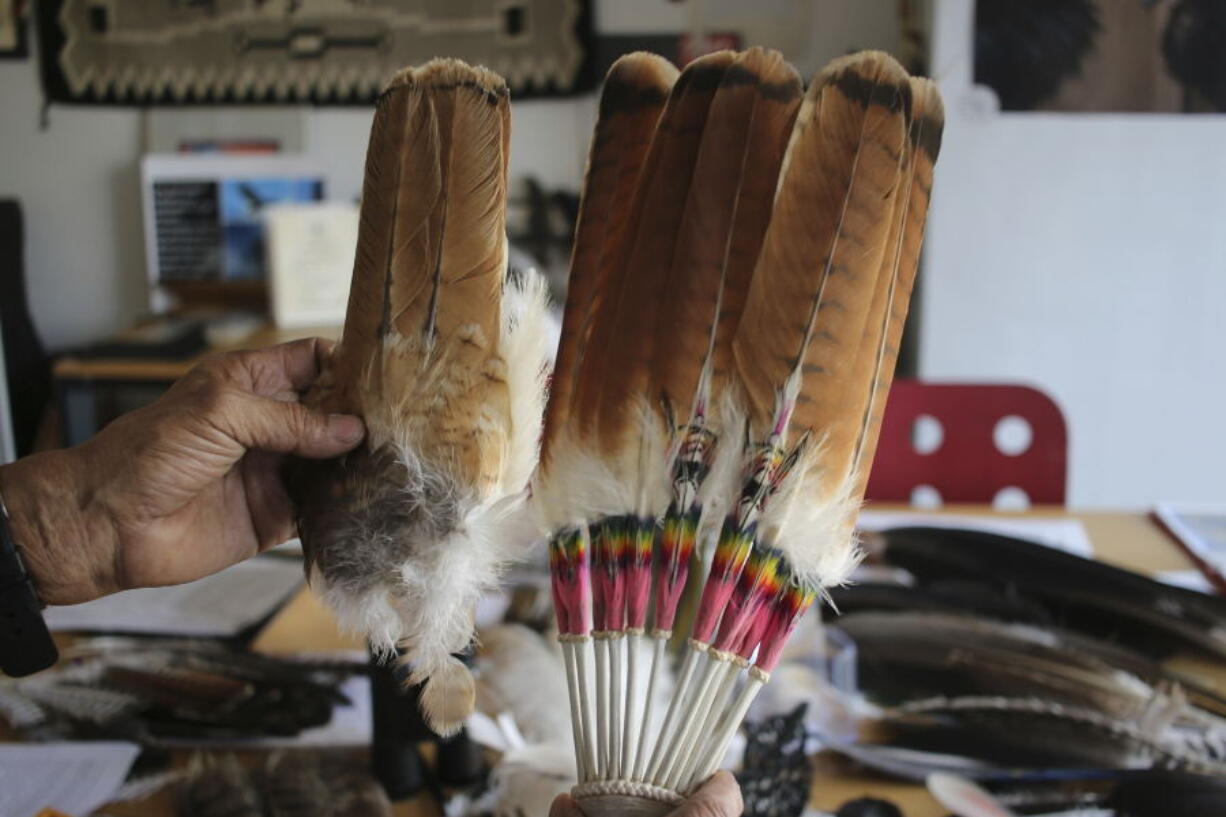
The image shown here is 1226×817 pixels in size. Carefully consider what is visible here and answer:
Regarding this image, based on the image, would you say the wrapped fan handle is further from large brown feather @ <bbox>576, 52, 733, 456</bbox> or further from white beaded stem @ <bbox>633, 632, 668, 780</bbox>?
large brown feather @ <bbox>576, 52, 733, 456</bbox>

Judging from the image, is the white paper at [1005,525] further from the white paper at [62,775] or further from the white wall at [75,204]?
the white wall at [75,204]

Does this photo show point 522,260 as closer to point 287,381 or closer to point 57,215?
point 57,215

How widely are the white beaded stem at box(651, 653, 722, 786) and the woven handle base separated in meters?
0.01

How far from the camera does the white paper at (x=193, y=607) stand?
4.68 ft

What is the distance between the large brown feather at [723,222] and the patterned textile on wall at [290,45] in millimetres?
2837

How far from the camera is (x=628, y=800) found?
28.9 inches

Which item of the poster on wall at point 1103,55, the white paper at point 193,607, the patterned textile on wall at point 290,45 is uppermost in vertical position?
the patterned textile on wall at point 290,45

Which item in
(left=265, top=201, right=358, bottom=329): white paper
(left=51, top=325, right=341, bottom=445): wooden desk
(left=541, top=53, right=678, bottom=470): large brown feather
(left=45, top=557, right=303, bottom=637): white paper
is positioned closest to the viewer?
(left=541, top=53, right=678, bottom=470): large brown feather

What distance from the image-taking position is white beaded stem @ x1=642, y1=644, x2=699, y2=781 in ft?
2.43

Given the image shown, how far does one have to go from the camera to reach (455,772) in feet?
3.60

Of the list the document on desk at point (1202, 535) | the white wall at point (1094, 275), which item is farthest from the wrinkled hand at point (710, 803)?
the white wall at point (1094, 275)

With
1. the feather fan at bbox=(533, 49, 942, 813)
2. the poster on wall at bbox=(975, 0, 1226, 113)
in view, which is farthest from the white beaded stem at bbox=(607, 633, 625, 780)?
the poster on wall at bbox=(975, 0, 1226, 113)

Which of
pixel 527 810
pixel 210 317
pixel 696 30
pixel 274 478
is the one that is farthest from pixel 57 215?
pixel 527 810

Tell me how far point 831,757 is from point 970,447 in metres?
1.10
